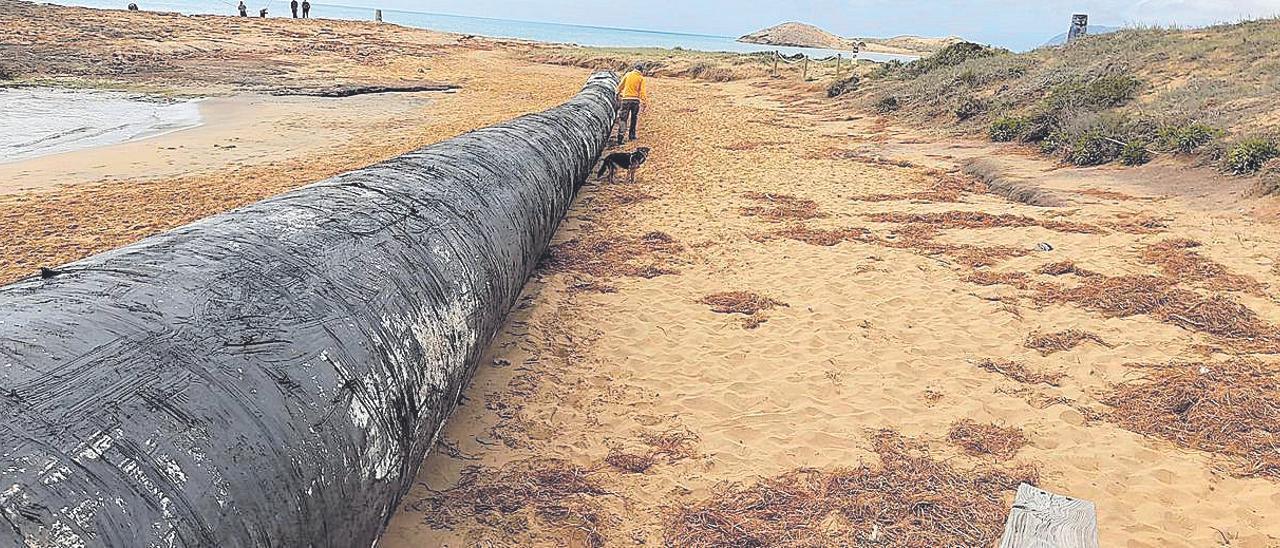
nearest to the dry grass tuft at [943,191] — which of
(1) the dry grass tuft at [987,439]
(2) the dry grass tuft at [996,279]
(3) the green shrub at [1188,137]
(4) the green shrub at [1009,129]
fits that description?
(3) the green shrub at [1188,137]

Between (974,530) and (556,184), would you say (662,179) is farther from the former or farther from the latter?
(974,530)

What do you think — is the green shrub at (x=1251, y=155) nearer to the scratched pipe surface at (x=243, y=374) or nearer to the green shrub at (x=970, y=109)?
the green shrub at (x=970, y=109)

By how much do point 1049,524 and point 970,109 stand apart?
16.7 m

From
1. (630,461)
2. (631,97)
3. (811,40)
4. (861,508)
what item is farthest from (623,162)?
(811,40)

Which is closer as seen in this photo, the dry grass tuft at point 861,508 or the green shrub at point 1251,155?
the dry grass tuft at point 861,508

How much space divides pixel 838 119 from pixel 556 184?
1437cm

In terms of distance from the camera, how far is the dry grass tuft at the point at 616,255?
693 centimetres

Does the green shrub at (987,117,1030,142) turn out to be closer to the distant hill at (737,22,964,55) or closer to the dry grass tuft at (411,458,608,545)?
the dry grass tuft at (411,458,608,545)

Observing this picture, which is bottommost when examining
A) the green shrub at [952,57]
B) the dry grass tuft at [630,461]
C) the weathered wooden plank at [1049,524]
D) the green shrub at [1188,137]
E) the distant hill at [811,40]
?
the dry grass tuft at [630,461]

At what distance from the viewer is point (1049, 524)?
2219 millimetres

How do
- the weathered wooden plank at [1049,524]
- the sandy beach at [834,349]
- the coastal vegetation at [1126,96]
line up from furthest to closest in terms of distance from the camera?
the coastal vegetation at [1126,96]
the sandy beach at [834,349]
the weathered wooden plank at [1049,524]

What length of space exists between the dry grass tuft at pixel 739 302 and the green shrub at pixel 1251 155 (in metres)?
7.21

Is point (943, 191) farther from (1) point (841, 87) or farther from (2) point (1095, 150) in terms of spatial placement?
(1) point (841, 87)

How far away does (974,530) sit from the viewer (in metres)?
3.30
